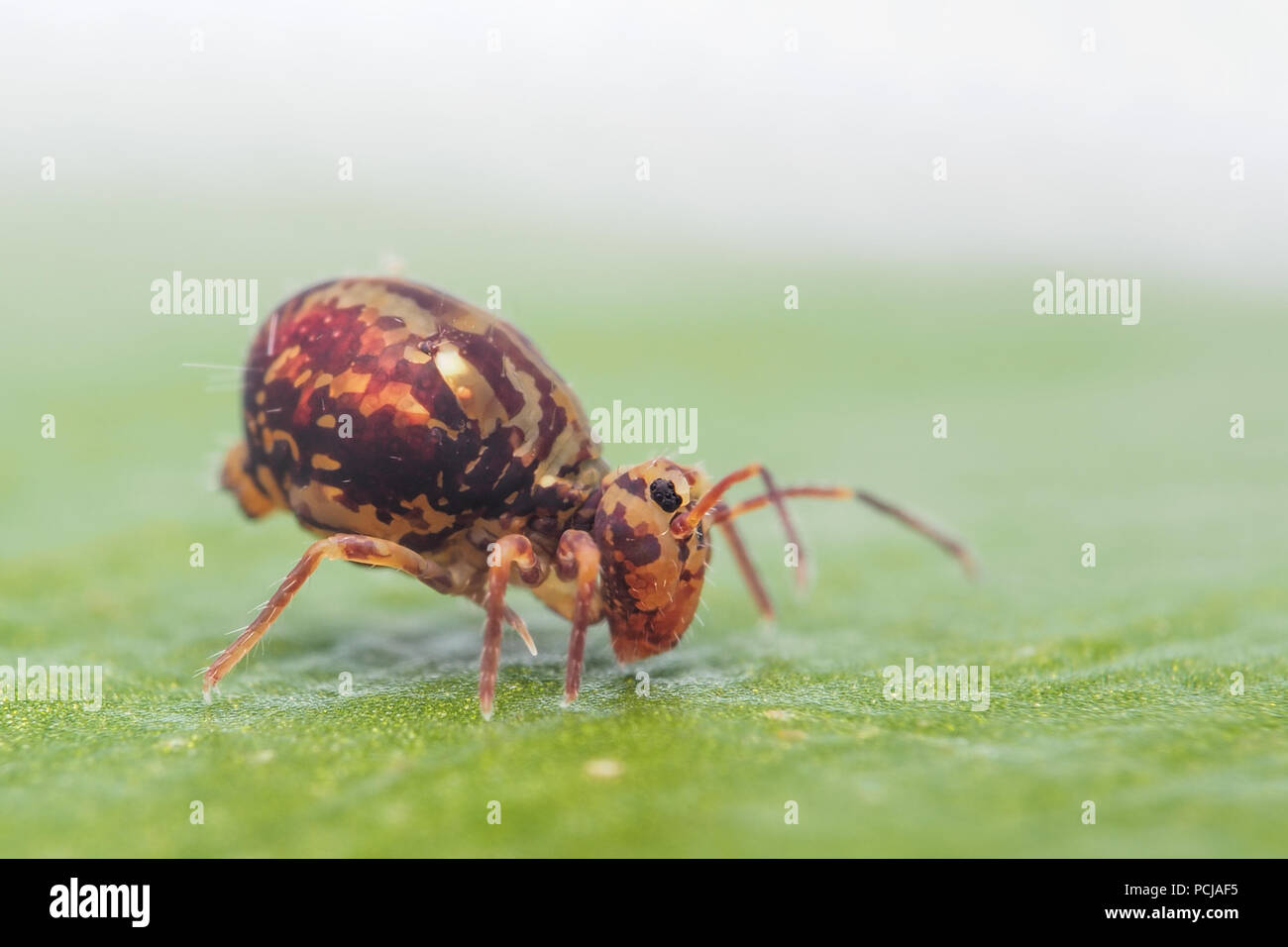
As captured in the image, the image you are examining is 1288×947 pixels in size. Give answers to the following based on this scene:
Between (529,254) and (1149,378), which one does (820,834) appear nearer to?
(1149,378)

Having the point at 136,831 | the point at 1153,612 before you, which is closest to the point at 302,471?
the point at 136,831

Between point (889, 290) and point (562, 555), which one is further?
point (889, 290)

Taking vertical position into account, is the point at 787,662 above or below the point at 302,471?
below

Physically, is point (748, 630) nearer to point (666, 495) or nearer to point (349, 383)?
point (666, 495)

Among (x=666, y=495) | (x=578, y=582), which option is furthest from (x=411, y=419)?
(x=666, y=495)

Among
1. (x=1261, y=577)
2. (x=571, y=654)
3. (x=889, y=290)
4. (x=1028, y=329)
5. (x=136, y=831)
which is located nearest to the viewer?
(x=136, y=831)

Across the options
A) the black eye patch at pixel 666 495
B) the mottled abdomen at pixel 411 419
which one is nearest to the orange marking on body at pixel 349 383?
the mottled abdomen at pixel 411 419

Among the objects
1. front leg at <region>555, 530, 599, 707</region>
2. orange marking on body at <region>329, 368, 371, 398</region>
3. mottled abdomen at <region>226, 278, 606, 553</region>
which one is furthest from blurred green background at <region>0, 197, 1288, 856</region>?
orange marking on body at <region>329, 368, 371, 398</region>
